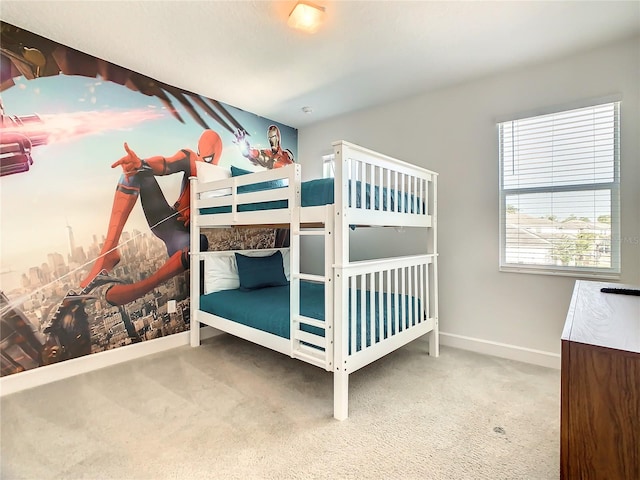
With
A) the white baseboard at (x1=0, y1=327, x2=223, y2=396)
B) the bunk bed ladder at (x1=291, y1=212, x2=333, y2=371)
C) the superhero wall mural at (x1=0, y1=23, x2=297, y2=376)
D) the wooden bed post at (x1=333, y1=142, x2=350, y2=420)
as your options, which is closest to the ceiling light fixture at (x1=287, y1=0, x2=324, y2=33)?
the wooden bed post at (x1=333, y1=142, x2=350, y2=420)

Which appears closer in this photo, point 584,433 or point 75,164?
point 584,433

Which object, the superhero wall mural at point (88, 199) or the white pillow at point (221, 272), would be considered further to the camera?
the white pillow at point (221, 272)

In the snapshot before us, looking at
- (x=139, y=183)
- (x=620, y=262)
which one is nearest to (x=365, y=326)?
(x=620, y=262)

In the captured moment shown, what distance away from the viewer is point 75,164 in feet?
7.87

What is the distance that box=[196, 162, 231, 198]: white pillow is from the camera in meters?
2.99

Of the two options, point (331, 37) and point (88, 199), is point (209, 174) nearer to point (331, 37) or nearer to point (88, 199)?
point (88, 199)

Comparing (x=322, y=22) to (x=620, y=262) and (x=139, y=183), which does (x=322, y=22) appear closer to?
(x=139, y=183)

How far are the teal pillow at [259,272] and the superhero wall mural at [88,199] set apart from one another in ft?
1.56

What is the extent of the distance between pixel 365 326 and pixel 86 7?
2595 mm

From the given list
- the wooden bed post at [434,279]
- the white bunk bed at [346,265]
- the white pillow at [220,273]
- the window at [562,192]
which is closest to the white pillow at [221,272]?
the white pillow at [220,273]

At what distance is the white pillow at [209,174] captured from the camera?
2.99 metres

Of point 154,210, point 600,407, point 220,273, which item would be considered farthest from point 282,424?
point 154,210

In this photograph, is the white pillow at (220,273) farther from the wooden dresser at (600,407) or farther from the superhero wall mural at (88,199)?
the wooden dresser at (600,407)

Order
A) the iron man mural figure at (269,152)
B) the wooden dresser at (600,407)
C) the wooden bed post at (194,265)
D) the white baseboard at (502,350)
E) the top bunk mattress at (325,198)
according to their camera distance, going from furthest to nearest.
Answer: the iron man mural figure at (269,152)
the wooden bed post at (194,265)
the white baseboard at (502,350)
the top bunk mattress at (325,198)
the wooden dresser at (600,407)
